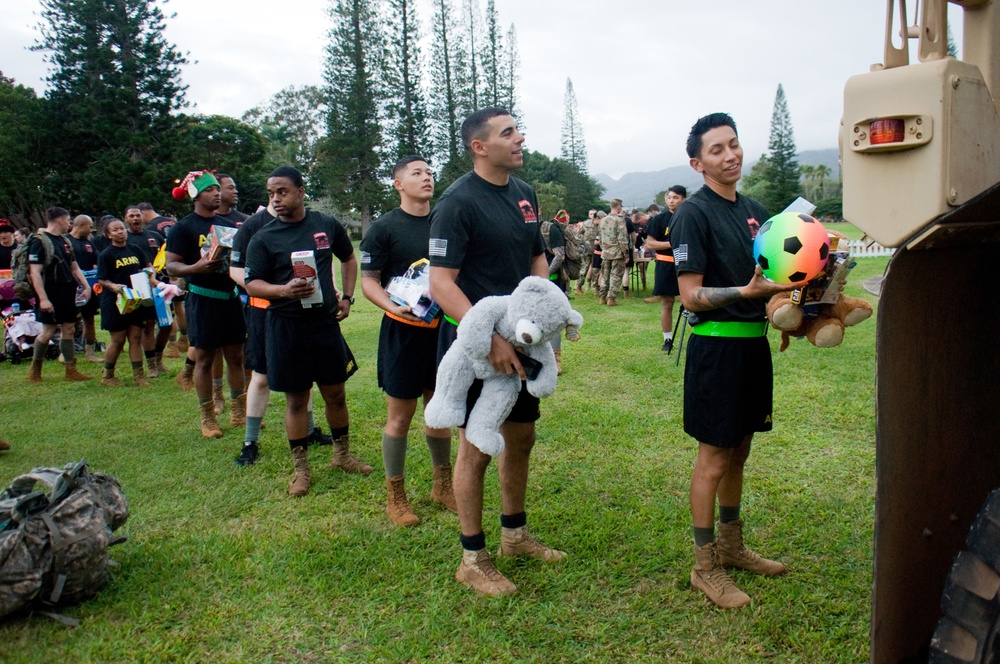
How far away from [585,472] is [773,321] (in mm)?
2529

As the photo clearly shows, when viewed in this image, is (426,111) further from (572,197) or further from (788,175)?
(788,175)

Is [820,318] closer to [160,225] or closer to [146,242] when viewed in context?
[146,242]

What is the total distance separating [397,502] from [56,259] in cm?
700

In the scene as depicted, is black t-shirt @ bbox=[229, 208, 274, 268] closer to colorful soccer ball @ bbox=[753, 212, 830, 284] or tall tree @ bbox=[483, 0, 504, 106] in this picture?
colorful soccer ball @ bbox=[753, 212, 830, 284]

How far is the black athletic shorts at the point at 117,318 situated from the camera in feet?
28.3

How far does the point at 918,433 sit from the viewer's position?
2.01m

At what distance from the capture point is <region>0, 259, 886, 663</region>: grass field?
3.02 m

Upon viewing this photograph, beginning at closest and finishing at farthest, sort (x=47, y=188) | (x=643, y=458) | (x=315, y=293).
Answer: (x=315, y=293) → (x=643, y=458) → (x=47, y=188)

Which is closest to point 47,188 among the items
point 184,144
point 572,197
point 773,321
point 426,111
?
point 184,144

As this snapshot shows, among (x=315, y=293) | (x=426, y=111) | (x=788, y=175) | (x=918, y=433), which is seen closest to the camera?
(x=918, y=433)

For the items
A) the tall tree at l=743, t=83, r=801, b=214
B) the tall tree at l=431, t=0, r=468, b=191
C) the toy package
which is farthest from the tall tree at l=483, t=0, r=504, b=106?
the toy package

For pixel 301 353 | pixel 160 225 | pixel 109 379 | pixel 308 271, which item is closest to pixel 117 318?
pixel 109 379

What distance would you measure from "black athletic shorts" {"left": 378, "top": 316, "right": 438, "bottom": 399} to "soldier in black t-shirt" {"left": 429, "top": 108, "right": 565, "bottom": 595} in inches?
30.6

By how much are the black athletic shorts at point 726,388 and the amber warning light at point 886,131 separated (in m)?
1.48
